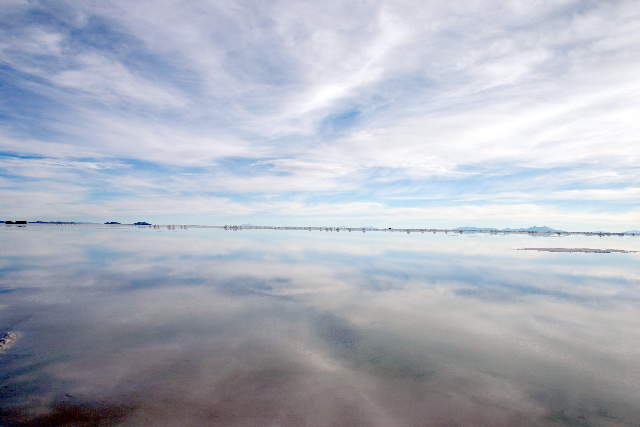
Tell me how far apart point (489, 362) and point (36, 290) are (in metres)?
21.9

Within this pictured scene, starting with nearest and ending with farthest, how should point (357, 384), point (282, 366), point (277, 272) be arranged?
1. point (357, 384)
2. point (282, 366)
3. point (277, 272)

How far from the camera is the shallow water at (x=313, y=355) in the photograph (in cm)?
674

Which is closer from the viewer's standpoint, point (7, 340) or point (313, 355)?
point (313, 355)

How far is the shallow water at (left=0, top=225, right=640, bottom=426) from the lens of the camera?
674 centimetres

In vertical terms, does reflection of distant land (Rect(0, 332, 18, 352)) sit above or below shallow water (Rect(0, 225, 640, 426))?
above

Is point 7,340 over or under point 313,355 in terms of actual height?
over

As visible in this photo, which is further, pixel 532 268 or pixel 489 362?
pixel 532 268

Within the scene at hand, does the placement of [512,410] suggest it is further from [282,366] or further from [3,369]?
[3,369]

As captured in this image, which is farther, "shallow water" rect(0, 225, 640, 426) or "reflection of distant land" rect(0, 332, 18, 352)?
"reflection of distant land" rect(0, 332, 18, 352)

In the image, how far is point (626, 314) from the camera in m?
14.9

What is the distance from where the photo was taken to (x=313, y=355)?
9.48 m

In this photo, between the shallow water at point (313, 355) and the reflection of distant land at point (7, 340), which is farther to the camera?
the reflection of distant land at point (7, 340)

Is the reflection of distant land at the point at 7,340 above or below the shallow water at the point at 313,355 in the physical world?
above

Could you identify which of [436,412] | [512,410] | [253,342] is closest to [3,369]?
[253,342]
